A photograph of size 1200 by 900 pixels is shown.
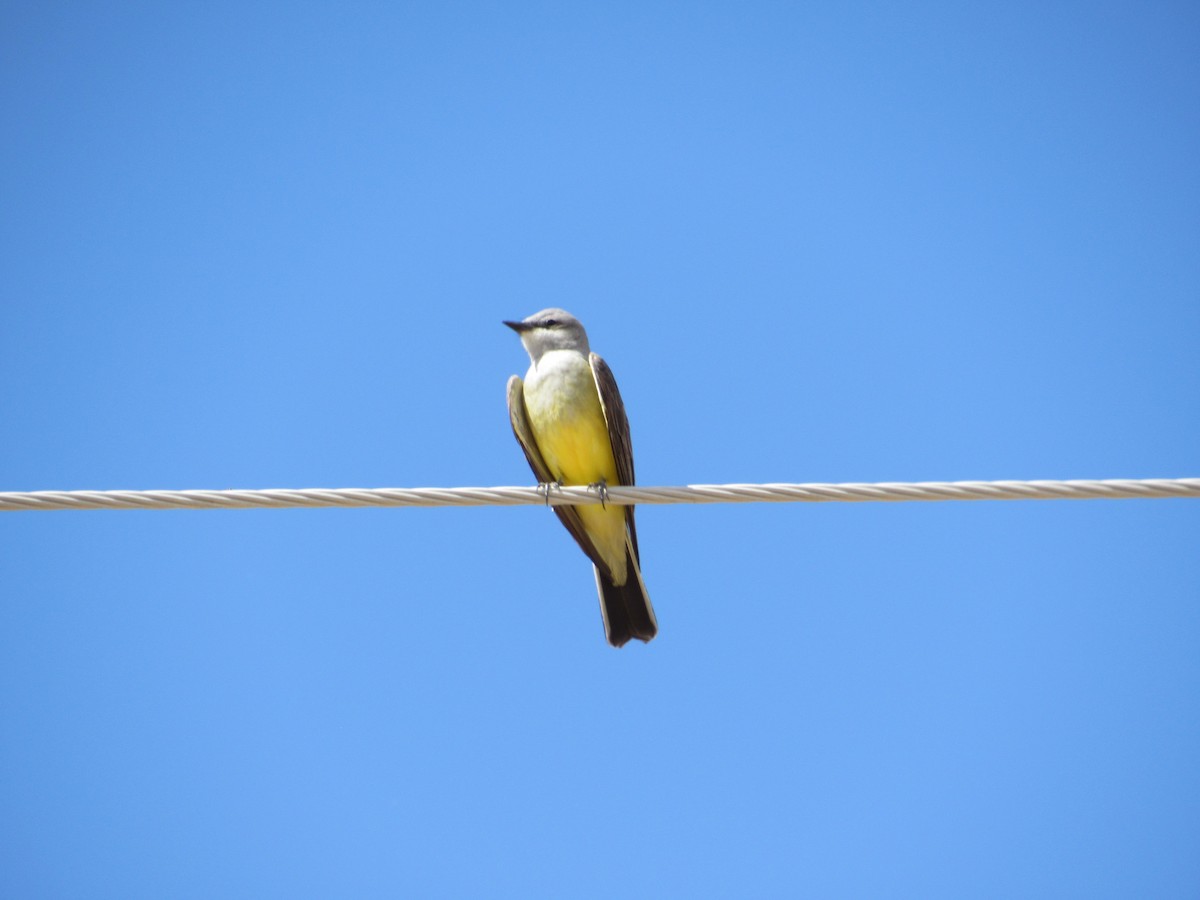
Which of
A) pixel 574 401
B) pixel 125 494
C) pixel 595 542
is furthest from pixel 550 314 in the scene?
pixel 125 494

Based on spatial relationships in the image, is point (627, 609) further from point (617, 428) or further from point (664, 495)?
point (664, 495)

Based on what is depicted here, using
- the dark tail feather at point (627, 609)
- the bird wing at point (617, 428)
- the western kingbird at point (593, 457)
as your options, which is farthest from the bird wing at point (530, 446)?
the bird wing at point (617, 428)

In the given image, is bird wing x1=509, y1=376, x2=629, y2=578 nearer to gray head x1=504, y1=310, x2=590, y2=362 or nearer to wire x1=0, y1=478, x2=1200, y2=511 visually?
gray head x1=504, y1=310, x2=590, y2=362

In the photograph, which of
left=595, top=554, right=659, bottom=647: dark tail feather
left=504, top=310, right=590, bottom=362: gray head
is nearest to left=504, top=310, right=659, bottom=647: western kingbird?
left=595, top=554, right=659, bottom=647: dark tail feather

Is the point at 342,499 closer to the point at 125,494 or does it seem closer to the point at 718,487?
the point at 125,494

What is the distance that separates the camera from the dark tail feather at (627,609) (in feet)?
21.7

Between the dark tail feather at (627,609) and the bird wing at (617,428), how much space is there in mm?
170

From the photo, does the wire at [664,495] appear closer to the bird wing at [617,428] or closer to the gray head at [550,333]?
the bird wing at [617,428]

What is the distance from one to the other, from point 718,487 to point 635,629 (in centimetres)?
238

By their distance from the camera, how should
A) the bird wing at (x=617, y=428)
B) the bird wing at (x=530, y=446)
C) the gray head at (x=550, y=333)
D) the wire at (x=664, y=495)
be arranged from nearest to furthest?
the wire at (x=664, y=495) < the bird wing at (x=617, y=428) < the bird wing at (x=530, y=446) < the gray head at (x=550, y=333)

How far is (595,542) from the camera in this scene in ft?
22.3

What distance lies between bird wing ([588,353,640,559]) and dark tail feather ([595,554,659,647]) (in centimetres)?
17

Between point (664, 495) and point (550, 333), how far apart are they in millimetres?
2818

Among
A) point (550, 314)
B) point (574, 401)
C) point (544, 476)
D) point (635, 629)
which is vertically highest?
point (550, 314)
